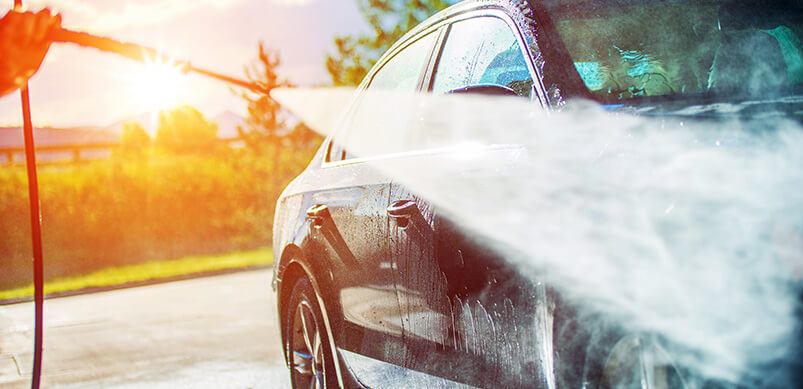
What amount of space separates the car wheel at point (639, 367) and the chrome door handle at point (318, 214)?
2.10 metres

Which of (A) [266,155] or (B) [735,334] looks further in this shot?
(A) [266,155]

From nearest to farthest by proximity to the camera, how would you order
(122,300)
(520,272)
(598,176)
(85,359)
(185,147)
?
(598,176) → (520,272) → (85,359) → (122,300) → (185,147)

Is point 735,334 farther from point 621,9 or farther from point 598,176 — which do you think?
point 621,9

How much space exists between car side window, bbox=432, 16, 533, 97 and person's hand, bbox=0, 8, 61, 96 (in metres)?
1.32

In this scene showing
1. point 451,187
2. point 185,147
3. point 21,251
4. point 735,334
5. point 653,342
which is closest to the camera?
point 735,334

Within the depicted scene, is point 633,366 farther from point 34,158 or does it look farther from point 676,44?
point 34,158

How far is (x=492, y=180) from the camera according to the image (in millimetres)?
2666

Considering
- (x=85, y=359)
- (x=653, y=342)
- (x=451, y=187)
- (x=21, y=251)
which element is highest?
(x=451, y=187)

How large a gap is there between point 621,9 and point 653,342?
1.31m

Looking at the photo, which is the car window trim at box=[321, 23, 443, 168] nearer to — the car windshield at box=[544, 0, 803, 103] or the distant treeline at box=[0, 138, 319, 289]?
the car windshield at box=[544, 0, 803, 103]

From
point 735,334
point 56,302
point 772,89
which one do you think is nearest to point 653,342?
point 735,334

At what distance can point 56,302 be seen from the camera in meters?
14.5

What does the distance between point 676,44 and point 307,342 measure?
7.62 ft

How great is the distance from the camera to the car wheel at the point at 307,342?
423 centimetres
